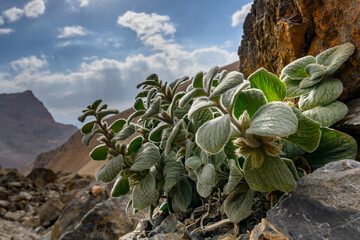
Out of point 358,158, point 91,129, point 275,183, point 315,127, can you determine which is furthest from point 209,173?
point 358,158

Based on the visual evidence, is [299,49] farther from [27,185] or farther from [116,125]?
[27,185]

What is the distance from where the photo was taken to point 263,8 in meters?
2.22

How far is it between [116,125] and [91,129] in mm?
158

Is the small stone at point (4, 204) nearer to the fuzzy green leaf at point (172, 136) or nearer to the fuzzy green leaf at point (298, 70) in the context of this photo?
the fuzzy green leaf at point (172, 136)

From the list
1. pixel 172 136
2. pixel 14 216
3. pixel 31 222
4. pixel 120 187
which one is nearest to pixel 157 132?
pixel 172 136

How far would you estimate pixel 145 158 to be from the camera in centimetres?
120

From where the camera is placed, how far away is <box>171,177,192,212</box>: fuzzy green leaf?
1.30m

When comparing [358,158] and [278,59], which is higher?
[278,59]

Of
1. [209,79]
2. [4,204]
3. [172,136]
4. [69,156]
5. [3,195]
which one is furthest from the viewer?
[69,156]

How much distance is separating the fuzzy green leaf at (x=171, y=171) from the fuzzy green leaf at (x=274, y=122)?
550mm

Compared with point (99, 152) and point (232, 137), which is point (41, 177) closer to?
point (99, 152)

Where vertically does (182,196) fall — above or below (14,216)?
above

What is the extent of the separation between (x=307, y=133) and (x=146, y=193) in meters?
0.70

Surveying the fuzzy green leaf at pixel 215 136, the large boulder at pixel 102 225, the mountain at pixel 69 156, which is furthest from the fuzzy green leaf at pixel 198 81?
the mountain at pixel 69 156
